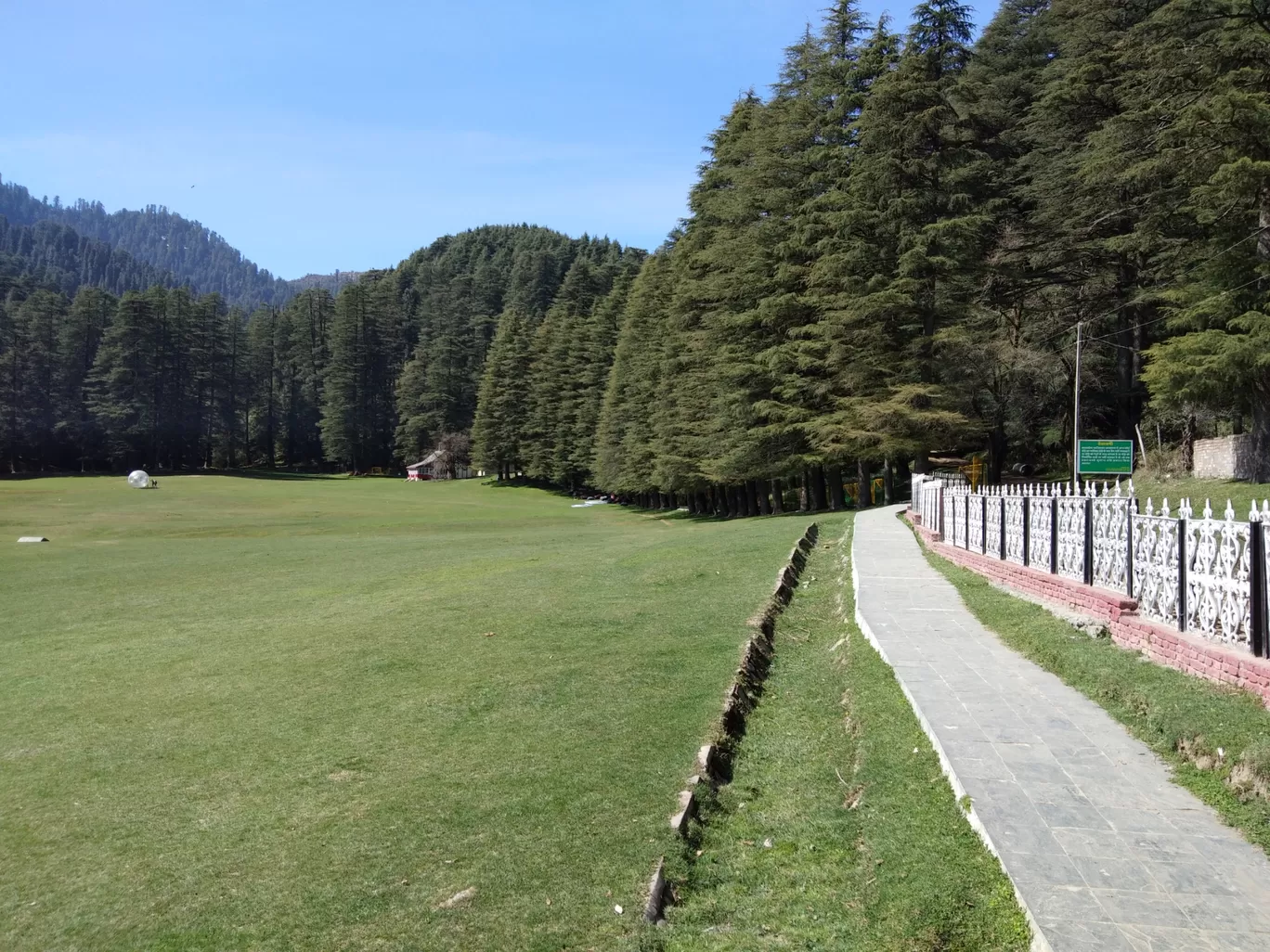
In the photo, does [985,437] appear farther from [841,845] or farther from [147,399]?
Result: [147,399]

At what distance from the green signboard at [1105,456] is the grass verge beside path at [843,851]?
24.0m

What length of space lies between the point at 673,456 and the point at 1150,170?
22.8 m

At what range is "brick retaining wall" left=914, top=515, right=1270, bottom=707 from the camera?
21.2ft

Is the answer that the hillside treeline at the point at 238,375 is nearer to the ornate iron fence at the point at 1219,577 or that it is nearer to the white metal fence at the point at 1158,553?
the white metal fence at the point at 1158,553

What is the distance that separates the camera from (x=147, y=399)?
8862cm

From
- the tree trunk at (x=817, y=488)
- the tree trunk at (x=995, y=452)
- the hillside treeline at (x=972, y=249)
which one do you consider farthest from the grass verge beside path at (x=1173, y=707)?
the tree trunk at (x=995, y=452)

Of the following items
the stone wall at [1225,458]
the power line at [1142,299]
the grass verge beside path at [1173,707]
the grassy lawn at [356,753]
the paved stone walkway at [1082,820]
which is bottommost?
the grassy lawn at [356,753]

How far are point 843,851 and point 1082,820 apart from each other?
1.24 meters

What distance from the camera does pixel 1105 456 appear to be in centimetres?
2903

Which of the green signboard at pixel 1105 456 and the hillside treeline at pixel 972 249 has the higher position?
the hillside treeline at pixel 972 249

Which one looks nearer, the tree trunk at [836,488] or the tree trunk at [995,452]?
the tree trunk at [836,488]

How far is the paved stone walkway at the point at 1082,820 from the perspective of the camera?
382cm

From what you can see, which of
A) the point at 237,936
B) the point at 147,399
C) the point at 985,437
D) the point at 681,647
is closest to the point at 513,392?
the point at 147,399

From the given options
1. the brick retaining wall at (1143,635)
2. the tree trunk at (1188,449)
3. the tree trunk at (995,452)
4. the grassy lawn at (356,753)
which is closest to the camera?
the grassy lawn at (356,753)
